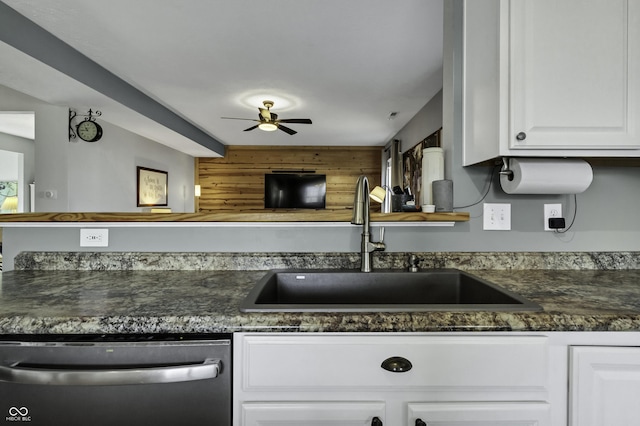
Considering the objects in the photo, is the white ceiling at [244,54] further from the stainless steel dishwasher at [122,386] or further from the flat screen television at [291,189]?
the flat screen television at [291,189]

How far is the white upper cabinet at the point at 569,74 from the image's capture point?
1072 mm

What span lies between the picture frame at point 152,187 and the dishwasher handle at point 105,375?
16.3 feet

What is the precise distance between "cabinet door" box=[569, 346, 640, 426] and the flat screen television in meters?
6.38

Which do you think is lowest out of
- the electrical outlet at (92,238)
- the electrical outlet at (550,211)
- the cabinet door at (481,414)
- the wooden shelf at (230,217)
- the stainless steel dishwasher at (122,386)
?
the cabinet door at (481,414)

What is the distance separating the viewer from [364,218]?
48.8 inches

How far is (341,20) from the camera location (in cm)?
232

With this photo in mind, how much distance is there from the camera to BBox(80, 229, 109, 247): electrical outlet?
4.59ft

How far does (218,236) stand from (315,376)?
0.82 metres

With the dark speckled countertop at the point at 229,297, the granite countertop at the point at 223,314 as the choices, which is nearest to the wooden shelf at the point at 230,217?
the dark speckled countertop at the point at 229,297

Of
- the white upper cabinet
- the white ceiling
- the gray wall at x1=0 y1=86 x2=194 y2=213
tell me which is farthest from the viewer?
the gray wall at x1=0 y1=86 x2=194 y2=213

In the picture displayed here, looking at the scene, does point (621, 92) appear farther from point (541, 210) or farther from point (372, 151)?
point (372, 151)

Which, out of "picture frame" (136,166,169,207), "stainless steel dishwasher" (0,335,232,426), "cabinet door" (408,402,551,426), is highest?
"picture frame" (136,166,169,207)

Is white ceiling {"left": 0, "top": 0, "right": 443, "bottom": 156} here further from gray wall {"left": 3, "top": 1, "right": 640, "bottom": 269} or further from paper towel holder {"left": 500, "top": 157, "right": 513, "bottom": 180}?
paper towel holder {"left": 500, "top": 157, "right": 513, "bottom": 180}

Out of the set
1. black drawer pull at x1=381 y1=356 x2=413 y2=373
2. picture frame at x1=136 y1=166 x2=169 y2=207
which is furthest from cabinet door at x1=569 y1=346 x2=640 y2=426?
picture frame at x1=136 y1=166 x2=169 y2=207
